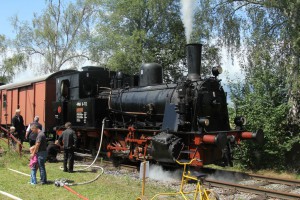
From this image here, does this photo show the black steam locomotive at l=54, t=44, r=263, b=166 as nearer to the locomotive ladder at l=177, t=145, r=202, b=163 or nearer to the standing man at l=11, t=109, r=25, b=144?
the locomotive ladder at l=177, t=145, r=202, b=163

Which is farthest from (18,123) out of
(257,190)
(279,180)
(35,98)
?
(279,180)

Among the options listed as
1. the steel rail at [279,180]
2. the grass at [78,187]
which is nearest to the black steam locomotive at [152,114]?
the steel rail at [279,180]

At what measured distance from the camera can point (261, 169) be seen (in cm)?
1161

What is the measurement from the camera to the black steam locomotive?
9.34 m

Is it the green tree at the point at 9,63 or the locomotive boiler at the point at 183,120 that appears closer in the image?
the locomotive boiler at the point at 183,120

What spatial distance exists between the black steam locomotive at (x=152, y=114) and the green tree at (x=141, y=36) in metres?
6.83

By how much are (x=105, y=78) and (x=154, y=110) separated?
3872 millimetres

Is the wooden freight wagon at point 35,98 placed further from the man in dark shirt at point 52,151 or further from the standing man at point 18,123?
the man in dark shirt at point 52,151

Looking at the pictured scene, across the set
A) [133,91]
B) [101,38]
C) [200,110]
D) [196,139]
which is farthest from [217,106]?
[101,38]

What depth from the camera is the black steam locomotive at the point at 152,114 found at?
934cm

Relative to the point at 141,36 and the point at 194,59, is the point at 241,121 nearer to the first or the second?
the point at 194,59

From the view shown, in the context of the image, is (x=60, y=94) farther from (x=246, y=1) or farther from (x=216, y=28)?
(x=246, y=1)

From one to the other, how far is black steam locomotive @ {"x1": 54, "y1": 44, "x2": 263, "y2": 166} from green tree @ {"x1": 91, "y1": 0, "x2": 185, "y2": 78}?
683 cm

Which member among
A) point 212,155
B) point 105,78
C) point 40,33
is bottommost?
point 212,155
